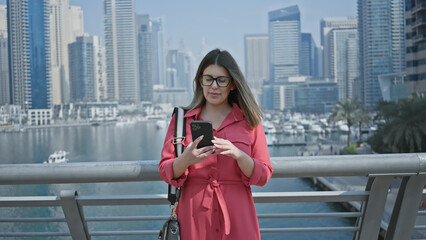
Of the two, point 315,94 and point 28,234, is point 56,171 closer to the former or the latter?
point 28,234

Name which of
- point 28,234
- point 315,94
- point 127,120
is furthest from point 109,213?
point 315,94

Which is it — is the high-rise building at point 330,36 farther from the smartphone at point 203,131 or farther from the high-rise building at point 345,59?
the smartphone at point 203,131

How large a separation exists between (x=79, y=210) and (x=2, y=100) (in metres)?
67.9

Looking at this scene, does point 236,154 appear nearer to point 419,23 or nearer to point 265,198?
point 265,198

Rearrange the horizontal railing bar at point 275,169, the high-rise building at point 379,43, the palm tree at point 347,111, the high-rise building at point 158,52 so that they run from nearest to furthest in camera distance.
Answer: the horizontal railing bar at point 275,169
the palm tree at point 347,111
the high-rise building at point 379,43
the high-rise building at point 158,52

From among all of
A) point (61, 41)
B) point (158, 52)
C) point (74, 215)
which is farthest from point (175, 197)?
point (158, 52)

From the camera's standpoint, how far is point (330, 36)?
93938 millimetres

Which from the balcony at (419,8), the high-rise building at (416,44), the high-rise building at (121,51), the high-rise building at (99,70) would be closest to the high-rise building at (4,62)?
the high-rise building at (99,70)

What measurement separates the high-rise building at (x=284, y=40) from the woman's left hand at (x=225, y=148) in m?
102

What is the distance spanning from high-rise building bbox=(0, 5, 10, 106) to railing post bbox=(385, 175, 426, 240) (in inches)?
2653

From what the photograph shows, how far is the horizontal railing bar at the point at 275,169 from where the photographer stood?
147cm

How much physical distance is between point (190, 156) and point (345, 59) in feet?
304

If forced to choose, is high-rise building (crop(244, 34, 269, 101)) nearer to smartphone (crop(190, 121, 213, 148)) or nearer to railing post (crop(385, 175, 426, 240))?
railing post (crop(385, 175, 426, 240))

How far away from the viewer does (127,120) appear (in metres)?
81.5
